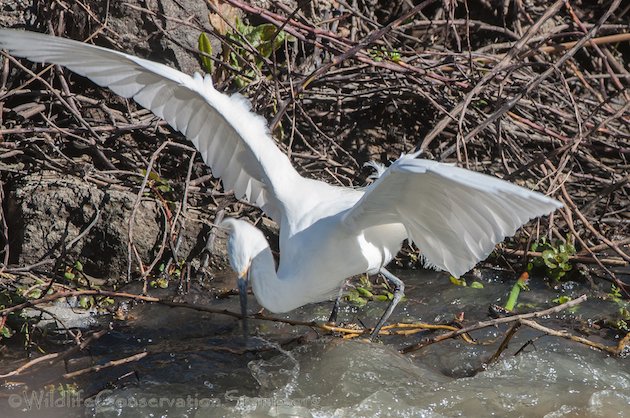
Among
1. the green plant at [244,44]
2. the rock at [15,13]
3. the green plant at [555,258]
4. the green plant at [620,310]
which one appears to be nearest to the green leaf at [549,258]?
the green plant at [555,258]

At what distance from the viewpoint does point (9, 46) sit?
4.41m

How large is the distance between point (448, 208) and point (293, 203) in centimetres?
119

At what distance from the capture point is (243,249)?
4.25m

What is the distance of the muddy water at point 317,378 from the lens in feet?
13.4

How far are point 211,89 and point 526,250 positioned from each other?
7.59 feet

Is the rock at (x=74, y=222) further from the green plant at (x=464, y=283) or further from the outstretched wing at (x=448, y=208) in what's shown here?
the outstretched wing at (x=448, y=208)

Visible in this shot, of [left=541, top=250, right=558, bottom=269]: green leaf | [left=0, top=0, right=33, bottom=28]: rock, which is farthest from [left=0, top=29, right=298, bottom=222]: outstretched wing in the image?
[left=541, top=250, right=558, bottom=269]: green leaf

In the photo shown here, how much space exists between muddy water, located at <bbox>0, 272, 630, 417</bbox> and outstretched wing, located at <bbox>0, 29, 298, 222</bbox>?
0.87 meters

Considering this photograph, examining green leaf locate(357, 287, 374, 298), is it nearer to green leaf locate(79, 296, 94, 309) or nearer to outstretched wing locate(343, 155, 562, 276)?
outstretched wing locate(343, 155, 562, 276)

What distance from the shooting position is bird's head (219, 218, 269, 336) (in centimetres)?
425

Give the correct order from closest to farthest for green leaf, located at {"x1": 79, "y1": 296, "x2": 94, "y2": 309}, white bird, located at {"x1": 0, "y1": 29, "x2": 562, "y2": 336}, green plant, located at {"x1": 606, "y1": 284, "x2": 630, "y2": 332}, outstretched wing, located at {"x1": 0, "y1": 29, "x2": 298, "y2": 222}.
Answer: white bird, located at {"x1": 0, "y1": 29, "x2": 562, "y2": 336}, outstretched wing, located at {"x1": 0, "y1": 29, "x2": 298, "y2": 222}, green plant, located at {"x1": 606, "y1": 284, "x2": 630, "y2": 332}, green leaf, located at {"x1": 79, "y1": 296, "x2": 94, "y2": 309}

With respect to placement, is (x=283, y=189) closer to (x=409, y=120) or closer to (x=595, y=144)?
(x=409, y=120)

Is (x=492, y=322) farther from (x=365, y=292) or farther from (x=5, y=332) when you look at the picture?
(x=5, y=332)

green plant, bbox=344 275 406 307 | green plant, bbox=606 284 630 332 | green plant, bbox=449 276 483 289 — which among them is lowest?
green plant, bbox=606 284 630 332
